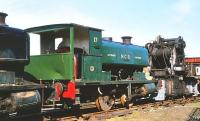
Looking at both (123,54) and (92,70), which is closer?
(92,70)

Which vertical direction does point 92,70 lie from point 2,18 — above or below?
below

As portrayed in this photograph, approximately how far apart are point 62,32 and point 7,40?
3.14 m

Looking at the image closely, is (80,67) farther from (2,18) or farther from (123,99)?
(2,18)

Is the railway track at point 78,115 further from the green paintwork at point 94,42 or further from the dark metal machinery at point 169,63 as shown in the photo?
the dark metal machinery at point 169,63

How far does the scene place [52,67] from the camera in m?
13.5

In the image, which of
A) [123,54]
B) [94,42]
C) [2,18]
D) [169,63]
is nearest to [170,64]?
[169,63]

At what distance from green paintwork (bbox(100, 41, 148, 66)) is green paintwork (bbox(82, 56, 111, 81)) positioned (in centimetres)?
73

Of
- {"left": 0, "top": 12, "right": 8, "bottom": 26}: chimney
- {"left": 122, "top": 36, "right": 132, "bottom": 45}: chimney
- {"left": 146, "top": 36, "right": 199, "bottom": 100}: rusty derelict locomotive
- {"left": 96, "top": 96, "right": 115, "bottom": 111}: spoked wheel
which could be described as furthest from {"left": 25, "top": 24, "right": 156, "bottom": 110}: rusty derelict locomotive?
{"left": 146, "top": 36, "right": 199, "bottom": 100}: rusty derelict locomotive

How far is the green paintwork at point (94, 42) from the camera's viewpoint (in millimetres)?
14324

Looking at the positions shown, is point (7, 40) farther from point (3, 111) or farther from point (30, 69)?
point (30, 69)

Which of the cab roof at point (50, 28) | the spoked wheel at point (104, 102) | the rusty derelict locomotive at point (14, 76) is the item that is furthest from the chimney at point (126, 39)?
the rusty derelict locomotive at point (14, 76)

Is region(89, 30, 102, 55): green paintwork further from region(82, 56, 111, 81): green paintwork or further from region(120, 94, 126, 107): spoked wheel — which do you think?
region(120, 94, 126, 107): spoked wheel

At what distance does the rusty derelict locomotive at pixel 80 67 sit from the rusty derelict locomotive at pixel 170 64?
5138 millimetres

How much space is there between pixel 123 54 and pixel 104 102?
2.90m
